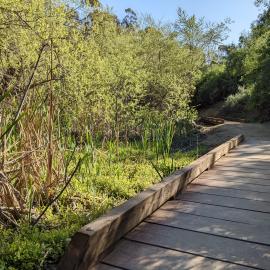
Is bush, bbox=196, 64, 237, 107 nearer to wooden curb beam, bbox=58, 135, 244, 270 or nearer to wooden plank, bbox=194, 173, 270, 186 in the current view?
wooden plank, bbox=194, 173, 270, 186

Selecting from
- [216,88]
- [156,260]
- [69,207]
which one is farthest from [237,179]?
[216,88]

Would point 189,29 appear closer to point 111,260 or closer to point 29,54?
point 29,54

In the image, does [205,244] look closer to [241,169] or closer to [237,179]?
[237,179]

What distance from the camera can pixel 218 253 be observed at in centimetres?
202

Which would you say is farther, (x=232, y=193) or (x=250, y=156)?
(x=250, y=156)

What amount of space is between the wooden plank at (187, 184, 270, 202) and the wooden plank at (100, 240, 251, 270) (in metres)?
1.15

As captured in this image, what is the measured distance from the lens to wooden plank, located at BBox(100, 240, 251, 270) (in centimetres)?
190

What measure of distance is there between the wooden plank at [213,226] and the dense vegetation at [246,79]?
892cm

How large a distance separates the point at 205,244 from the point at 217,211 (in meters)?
0.58

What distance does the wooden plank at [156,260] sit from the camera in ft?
6.23

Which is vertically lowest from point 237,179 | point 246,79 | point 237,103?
point 237,179

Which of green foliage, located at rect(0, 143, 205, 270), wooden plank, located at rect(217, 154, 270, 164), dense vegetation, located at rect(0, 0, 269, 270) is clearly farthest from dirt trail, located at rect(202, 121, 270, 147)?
green foliage, located at rect(0, 143, 205, 270)

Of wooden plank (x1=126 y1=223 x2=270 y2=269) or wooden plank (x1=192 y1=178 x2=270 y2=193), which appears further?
wooden plank (x1=192 y1=178 x2=270 y2=193)

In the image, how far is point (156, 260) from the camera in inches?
77.6
